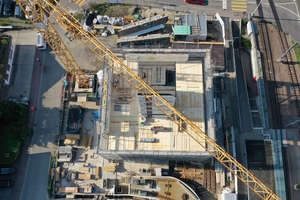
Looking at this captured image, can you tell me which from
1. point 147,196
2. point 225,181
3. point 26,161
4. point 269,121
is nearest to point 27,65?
point 26,161

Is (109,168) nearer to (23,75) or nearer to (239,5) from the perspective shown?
(23,75)

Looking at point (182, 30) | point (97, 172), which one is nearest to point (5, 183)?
point (97, 172)

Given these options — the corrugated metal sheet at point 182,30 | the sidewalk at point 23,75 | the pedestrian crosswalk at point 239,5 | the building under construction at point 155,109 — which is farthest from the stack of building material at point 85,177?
the pedestrian crosswalk at point 239,5

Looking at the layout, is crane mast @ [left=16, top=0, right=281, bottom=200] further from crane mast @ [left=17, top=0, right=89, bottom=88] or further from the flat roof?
the flat roof

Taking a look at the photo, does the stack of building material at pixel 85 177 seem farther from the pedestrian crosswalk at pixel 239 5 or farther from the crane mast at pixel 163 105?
the pedestrian crosswalk at pixel 239 5

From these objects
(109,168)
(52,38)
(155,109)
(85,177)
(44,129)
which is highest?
(52,38)

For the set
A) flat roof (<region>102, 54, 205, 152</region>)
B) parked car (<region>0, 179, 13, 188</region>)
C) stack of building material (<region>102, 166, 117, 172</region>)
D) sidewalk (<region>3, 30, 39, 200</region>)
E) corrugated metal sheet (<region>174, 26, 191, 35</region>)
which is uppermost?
corrugated metal sheet (<region>174, 26, 191, 35</region>)

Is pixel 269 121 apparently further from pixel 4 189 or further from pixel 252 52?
pixel 4 189

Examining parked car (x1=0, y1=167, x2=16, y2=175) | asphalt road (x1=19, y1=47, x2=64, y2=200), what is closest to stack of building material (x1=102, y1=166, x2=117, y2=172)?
asphalt road (x1=19, y1=47, x2=64, y2=200)
